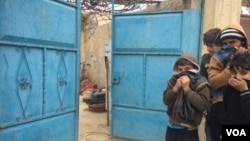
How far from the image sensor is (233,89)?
5.91 feet

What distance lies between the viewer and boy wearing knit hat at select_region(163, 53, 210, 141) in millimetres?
2113

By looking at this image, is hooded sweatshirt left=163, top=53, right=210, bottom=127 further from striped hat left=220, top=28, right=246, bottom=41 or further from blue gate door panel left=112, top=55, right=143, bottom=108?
blue gate door panel left=112, top=55, right=143, bottom=108

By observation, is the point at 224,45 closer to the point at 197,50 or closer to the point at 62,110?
the point at 197,50

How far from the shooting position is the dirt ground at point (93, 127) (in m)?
4.68

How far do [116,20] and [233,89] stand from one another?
2.87m

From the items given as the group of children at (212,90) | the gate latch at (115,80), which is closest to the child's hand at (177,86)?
the group of children at (212,90)

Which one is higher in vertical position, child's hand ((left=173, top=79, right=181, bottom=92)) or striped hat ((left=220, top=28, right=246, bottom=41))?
striped hat ((left=220, top=28, right=246, bottom=41))

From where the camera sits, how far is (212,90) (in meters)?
2.18

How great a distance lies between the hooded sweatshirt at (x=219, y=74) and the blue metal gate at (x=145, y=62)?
5.32 feet

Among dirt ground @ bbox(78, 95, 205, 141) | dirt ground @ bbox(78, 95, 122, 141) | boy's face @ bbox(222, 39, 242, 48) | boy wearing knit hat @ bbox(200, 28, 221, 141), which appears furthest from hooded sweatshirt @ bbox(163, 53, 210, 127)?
dirt ground @ bbox(78, 95, 122, 141)

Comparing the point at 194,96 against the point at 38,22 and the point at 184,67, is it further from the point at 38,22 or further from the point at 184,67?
the point at 38,22

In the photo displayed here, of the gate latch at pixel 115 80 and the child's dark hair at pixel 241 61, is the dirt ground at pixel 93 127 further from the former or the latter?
the child's dark hair at pixel 241 61

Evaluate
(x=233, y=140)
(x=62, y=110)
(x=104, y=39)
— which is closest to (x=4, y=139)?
(x=62, y=110)

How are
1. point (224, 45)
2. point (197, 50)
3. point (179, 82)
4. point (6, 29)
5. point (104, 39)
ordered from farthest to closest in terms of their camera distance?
point (104, 39)
point (197, 50)
point (6, 29)
point (179, 82)
point (224, 45)
